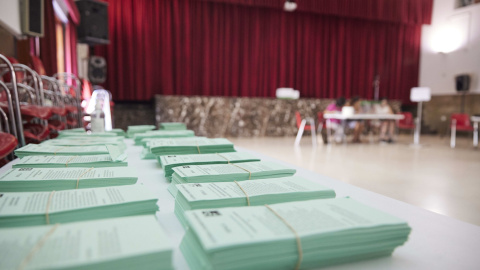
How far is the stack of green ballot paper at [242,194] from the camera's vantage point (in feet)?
1.65

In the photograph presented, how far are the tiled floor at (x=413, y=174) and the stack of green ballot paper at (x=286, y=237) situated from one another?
1900mm

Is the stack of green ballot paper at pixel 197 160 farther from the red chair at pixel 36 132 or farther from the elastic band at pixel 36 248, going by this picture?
the red chair at pixel 36 132

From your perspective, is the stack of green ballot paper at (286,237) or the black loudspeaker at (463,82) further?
the black loudspeaker at (463,82)

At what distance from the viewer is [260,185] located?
0.60 metres

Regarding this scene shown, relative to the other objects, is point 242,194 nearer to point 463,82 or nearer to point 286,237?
point 286,237

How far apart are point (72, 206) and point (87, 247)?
15 centimetres

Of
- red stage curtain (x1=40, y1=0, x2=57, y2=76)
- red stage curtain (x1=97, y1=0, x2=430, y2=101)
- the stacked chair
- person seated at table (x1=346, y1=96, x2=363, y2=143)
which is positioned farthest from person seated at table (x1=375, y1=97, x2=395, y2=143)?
red stage curtain (x1=40, y1=0, x2=57, y2=76)

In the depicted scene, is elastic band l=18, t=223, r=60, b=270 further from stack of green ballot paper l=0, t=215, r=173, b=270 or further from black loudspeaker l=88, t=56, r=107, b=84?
black loudspeaker l=88, t=56, r=107, b=84

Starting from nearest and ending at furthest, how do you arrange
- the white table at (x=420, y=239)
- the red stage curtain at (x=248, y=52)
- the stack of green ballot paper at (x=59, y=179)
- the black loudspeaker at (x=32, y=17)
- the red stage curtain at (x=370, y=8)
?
the white table at (x=420, y=239) < the stack of green ballot paper at (x=59, y=179) < the black loudspeaker at (x=32, y=17) < the red stage curtain at (x=248, y=52) < the red stage curtain at (x=370, y=8)

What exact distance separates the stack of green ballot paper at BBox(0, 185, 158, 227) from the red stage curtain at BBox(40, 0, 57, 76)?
15.4ft

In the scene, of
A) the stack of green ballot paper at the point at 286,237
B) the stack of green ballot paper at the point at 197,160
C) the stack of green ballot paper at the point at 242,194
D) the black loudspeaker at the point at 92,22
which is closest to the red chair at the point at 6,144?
the stack of green ballot paper at the point at 197,160

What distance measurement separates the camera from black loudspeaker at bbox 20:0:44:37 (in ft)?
11.5

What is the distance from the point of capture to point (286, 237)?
37 centimetres

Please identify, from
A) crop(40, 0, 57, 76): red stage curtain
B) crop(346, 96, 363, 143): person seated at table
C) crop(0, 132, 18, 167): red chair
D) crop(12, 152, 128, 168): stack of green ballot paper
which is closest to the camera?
crop(12, 152, 128, 168): stack of green ballot paper
